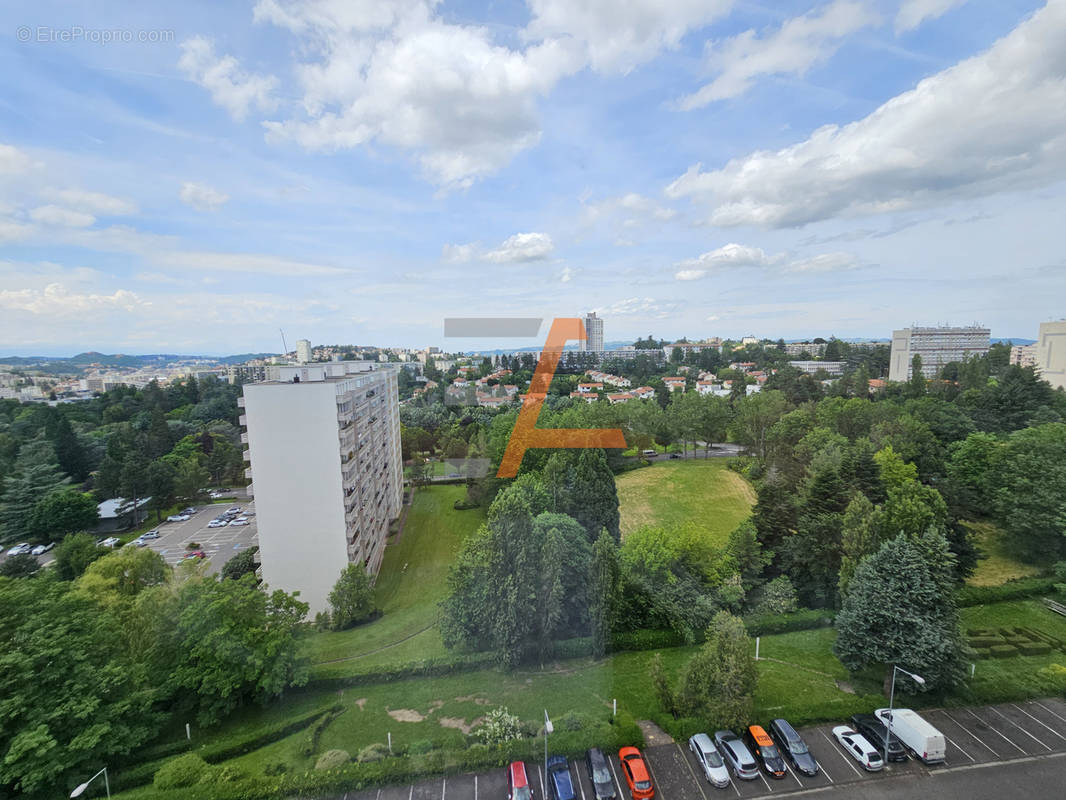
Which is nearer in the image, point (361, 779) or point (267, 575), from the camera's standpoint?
point (361, 779)

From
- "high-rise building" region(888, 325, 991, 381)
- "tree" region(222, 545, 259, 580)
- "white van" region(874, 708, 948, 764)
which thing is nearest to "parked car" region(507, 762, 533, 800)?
"white van" region(874, 708, 948, 764)

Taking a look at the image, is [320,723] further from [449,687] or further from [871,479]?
[871,479]

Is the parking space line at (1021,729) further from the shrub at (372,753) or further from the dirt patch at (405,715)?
the shrub at (372,753)

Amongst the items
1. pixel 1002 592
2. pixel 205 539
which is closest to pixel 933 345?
pixel 1002 592

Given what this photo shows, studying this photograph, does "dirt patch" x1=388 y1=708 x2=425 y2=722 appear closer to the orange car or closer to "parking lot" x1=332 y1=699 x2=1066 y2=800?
"parking lot" x1=332 y1=699 x2=1066 y2=800

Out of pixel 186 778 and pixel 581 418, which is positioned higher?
pixel 581 418

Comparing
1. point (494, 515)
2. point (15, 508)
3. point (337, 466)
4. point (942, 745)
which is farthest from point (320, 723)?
point (15, 508)
